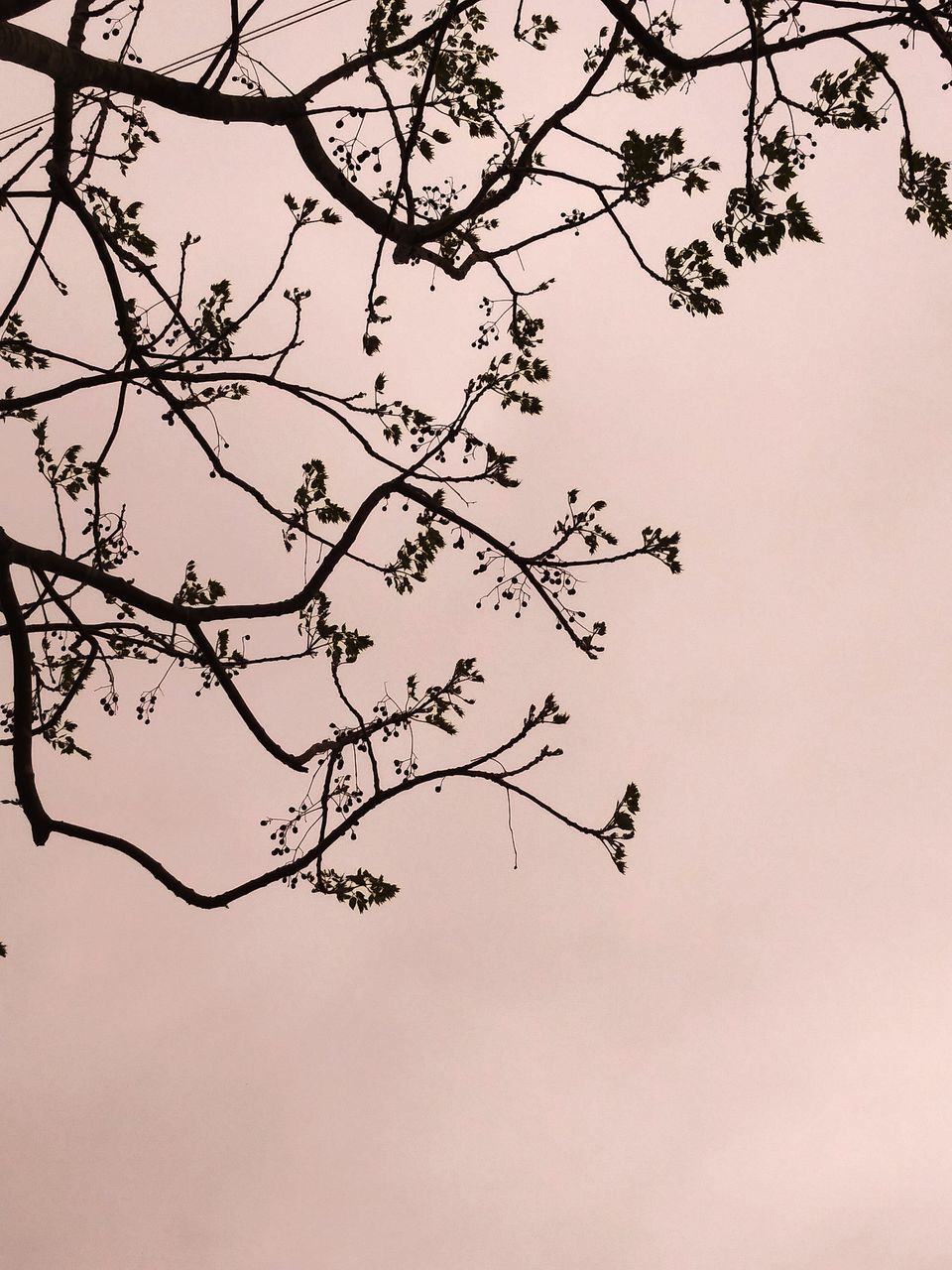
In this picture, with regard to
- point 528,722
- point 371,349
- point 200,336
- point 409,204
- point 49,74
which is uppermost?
point 49,74

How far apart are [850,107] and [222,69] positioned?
13.0ft

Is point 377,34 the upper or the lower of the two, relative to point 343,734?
upper

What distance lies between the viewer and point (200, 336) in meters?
7.62

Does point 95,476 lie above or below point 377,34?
below

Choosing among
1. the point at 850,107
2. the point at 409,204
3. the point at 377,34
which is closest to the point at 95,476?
the point at 409,204

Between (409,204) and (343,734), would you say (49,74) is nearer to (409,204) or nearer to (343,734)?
(409,204)

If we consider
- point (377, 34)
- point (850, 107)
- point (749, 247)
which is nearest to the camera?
point (749, 247)

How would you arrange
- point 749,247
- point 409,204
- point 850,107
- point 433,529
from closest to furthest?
point 749,247 < point 850,107 < point 409,204 < point 433,529

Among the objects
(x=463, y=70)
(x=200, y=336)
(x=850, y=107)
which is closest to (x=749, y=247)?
(x=850, y=107)

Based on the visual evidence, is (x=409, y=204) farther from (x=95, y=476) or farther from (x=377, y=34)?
(x=95, y=476)

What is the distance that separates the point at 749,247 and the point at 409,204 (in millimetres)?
2231

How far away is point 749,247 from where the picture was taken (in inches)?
229

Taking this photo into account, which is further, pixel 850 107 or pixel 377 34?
pixel 377 34

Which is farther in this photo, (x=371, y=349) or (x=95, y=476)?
(x=95, y=476)
